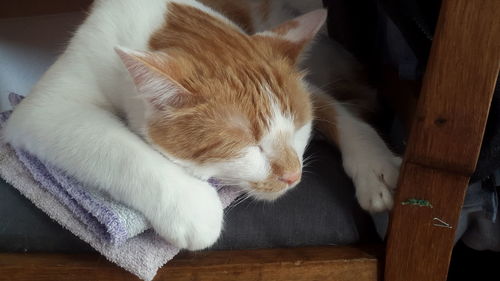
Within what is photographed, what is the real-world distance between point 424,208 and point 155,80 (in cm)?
40

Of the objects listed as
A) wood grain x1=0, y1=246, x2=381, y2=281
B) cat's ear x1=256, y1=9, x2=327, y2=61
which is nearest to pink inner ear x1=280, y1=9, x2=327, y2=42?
cat's ear x1=256, y1=9, x2=327, y2=61

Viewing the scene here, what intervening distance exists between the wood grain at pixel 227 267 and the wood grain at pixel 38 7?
109 cm

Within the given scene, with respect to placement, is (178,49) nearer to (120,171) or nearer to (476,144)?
(120,171)

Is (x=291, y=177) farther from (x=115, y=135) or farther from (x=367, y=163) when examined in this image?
(x=115, y=135)

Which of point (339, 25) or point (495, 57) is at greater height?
point (495, 57)

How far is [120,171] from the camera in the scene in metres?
0.64

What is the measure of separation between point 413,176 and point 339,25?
435mm

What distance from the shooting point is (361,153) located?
757mm

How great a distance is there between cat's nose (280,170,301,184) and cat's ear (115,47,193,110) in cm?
18

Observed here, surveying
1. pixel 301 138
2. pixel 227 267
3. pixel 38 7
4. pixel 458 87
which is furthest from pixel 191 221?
pixel 38 7

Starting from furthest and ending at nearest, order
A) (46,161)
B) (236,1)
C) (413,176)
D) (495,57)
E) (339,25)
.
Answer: (236,1) → (339,25) → (46,161) → (413,176) → (495,57)

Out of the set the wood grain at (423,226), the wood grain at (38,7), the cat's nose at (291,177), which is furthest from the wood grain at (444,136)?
the wood grain at (38,7)

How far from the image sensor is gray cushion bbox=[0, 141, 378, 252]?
0.70 metres

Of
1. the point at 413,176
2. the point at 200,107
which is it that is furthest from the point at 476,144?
the point at 200,107
